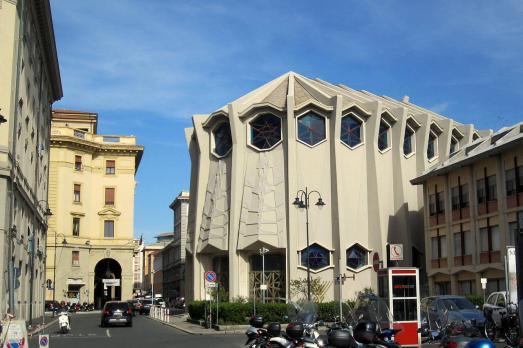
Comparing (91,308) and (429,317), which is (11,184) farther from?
(91,308)

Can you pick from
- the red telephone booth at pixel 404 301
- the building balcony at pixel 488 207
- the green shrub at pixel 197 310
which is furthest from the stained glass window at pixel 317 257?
the red telephone booth at pixel 404 301

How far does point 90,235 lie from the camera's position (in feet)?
243

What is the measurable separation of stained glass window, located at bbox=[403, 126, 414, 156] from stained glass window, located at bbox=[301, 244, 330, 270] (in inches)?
495

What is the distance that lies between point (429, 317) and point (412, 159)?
36130 millimetres

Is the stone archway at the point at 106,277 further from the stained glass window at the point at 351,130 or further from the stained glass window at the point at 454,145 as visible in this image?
the stained glass window at the point at 454,145

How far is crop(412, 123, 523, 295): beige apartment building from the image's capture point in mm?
41969

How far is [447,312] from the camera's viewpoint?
2614cm

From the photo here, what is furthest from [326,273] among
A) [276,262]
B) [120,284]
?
[120,284]

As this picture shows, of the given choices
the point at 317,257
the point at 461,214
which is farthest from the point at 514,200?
the point at 317,257

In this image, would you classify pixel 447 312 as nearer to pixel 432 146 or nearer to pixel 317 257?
pixel 317 257

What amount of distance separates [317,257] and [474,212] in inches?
576

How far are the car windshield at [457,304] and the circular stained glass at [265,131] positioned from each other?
104ft

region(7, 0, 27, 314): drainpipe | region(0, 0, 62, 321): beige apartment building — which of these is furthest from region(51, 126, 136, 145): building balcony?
region(7, 0, 27, 314): drainpipe

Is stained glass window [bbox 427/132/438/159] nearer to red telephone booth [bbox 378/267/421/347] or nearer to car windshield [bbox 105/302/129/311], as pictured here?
car windshield [bbox 105/302/129/311]
